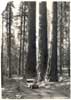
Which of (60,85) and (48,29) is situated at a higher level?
(48,29)

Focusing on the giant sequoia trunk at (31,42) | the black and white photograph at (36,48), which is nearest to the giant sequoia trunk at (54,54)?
the black and white photograph at (36,48)

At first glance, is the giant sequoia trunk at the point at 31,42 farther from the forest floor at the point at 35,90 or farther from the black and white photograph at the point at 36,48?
the forest floor at the point at 35,90

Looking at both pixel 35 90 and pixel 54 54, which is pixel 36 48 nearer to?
pixel 54 54

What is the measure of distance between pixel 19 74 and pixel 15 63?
9cm

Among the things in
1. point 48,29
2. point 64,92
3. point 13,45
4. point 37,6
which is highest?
point 37,6

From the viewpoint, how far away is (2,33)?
55.7 inches

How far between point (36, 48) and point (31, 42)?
0.06 meters

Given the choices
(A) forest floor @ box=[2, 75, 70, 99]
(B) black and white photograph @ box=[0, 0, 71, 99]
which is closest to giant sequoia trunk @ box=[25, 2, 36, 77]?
(B) black and white photograph @ box=[0, 0, 71, 99]

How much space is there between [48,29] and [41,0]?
0.25 m

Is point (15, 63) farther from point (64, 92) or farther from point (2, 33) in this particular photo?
point (64, 92)

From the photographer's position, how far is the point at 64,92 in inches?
55.1

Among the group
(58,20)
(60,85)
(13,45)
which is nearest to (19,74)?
(13,45)

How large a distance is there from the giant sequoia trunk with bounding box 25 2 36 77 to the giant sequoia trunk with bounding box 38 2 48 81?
2.0 inches

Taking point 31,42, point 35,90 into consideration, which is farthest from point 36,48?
point 35,90
